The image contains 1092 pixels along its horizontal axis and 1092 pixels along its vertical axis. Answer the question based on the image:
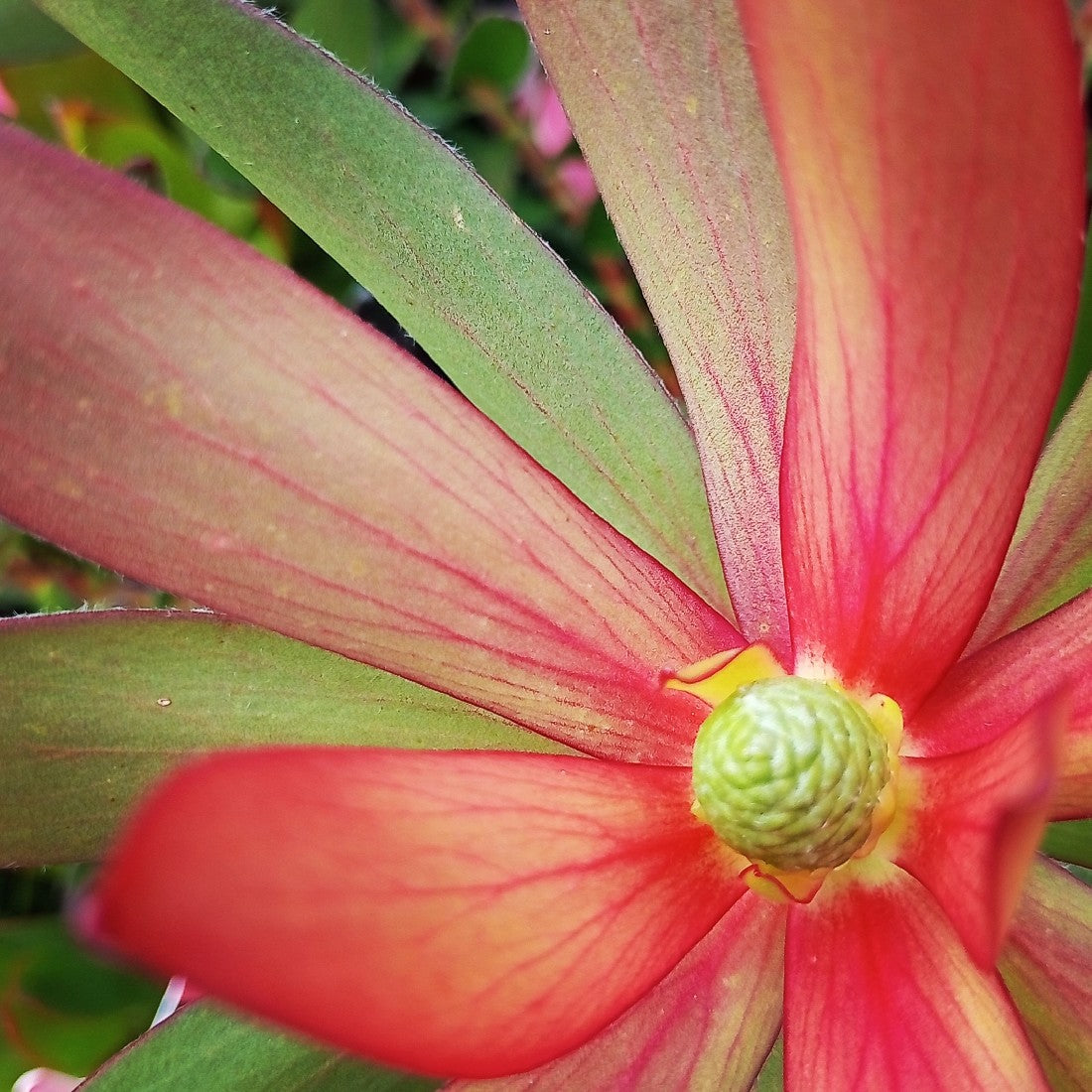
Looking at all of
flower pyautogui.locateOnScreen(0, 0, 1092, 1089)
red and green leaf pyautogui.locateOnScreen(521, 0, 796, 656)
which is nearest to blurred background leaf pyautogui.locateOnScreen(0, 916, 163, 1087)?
flower pyautogui.locateOnScreen(0, 0, 1092, 1089)

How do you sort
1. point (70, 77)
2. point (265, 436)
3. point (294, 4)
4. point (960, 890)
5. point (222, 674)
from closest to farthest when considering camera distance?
1. point (960, 890)
2. point (265, 436)
3. point (222, 674)
4. point (70, 77)
5. point (294, 4)

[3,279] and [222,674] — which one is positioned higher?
[3,279]

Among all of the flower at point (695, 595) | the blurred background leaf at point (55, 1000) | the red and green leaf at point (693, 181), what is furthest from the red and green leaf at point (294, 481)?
the blurred background leaf at point (55, 1000)

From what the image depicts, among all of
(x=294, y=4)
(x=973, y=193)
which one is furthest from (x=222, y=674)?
(x=294, y=4)

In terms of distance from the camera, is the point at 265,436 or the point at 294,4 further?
the point at 294,4

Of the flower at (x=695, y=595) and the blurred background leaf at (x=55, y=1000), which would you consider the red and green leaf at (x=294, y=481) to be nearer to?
the flower at (x=695, y=595)

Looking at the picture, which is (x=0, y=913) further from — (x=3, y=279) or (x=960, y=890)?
(x=960, y=890)

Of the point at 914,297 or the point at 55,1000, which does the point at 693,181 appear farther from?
the point at 55,1000

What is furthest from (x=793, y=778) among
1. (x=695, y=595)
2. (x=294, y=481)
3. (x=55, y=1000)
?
(x=55, y=1000)
